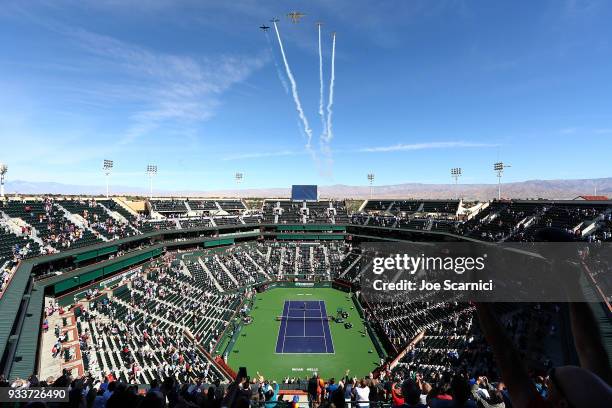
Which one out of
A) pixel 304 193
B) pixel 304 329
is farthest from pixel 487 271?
pixel 304 193

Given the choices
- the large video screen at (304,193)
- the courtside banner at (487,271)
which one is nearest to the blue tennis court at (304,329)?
the courtside banner at (487,271)

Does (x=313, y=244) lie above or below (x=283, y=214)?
below

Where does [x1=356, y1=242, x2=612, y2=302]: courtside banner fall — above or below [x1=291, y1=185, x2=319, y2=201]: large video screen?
below

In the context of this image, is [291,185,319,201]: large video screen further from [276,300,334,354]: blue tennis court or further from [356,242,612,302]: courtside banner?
[276,300,334,354]: blue tennis court

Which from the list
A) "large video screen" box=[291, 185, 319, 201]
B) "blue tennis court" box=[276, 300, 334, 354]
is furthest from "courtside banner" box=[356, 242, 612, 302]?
"large video screen" box=[291, 185, 319, 201]

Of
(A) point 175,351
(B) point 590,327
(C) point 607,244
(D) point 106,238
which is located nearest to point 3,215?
(D) point 106,238

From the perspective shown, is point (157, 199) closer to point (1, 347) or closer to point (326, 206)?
point (326, 206)
